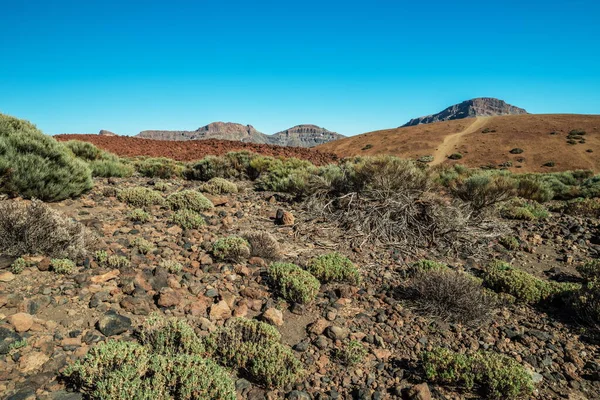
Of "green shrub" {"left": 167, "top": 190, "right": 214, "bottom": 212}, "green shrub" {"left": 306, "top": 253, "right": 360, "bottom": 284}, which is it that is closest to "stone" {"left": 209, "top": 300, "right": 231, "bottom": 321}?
"green shrub" {"left": 306, "top": 253, "right": 360, "bottom": 284}

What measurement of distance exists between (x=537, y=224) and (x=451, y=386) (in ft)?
22.8

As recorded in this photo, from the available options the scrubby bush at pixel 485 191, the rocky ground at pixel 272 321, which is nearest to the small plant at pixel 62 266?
the rocky ground at pixel 272 321

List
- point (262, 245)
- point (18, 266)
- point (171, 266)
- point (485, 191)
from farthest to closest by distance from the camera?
1. point (485, 191)
2. point (262, 245)
3. point (171, 266)
4. point (18, 266)

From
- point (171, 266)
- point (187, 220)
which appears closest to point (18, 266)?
point (171, 266)

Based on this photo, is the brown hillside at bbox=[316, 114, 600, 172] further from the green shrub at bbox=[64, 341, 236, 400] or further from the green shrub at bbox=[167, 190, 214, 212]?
the green shrub at bbox=[64, 341, 236, 400]

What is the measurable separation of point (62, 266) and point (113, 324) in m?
1.21

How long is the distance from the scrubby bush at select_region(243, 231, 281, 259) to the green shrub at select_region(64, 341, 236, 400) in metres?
2.57

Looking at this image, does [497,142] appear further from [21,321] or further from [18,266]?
[21,321]

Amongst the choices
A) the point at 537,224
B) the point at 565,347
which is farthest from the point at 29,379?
the point at 537,224

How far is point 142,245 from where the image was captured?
185 inches

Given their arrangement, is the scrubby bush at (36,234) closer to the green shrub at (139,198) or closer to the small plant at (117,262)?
the small plant at (117,262)

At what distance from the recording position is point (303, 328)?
3574 millimetres

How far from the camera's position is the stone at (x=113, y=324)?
9.70 ft

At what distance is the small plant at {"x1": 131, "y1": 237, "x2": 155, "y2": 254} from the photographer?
4.67 metres
